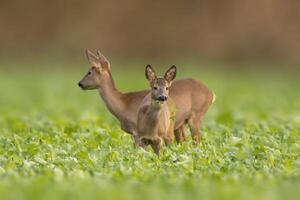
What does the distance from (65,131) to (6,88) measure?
1349cm

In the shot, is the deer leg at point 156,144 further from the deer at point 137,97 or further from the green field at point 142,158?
the deer at point 137,97

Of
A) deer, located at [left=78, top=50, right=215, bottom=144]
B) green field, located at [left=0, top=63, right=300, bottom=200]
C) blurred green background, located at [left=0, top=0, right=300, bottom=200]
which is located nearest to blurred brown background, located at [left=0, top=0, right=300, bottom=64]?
blurred green background, located at [left=0, top=0, right=300, bottom=200]

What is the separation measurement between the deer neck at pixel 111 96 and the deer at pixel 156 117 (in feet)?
1.95

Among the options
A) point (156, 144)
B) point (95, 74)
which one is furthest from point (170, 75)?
point (95, 74)

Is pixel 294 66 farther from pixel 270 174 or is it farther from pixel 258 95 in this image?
pixel 270 174

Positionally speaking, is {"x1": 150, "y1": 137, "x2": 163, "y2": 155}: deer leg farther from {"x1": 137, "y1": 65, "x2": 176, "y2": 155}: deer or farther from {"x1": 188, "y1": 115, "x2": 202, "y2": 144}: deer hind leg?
{"x1": 188, "y1": 115, "x2": 202, "y2": 144}: deer hind leg

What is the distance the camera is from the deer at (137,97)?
1372 centimetres

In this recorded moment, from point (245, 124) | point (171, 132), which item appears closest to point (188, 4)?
point (245, 124)

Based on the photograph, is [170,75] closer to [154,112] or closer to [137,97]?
[154,112]

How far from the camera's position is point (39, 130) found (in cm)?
1555

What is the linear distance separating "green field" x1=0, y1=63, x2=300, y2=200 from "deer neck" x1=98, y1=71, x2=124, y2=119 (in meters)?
0.34

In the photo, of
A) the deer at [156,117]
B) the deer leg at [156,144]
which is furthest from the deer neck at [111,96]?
the deer leg at [156,144]

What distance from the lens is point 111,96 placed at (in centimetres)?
1393

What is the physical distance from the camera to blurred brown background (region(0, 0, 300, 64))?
42.9 meters
